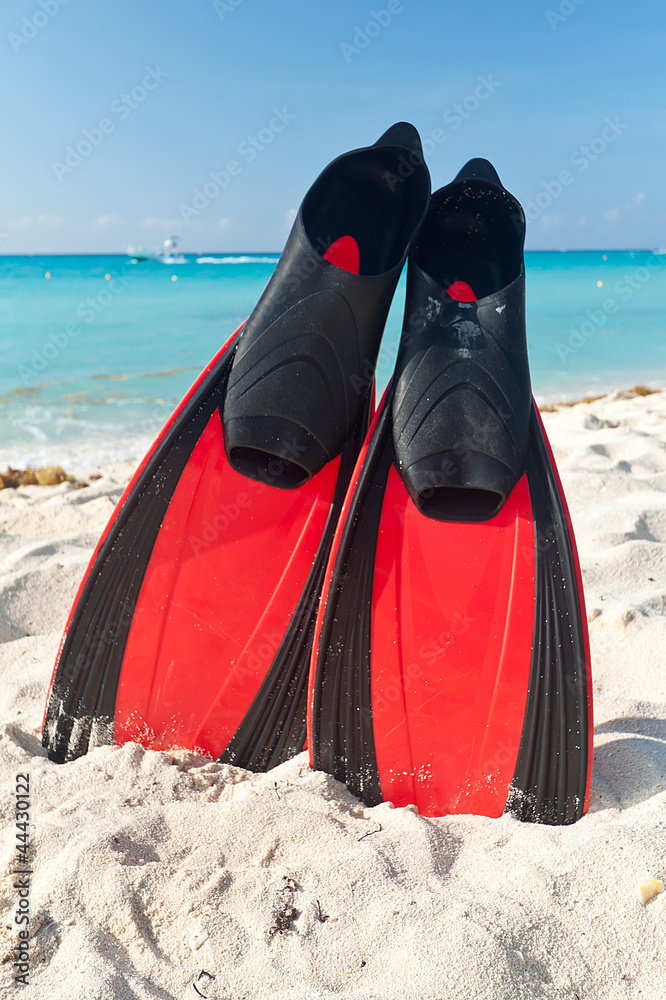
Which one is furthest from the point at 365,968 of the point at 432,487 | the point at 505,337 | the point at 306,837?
the point at 505,337

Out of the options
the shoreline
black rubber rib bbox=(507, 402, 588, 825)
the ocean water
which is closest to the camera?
black rubber rib bbox=(507, 402, 588, 825)

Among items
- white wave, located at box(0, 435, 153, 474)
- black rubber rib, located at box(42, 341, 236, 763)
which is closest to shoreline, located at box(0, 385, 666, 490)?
white wave, located at box(0, 435, 153, 474)

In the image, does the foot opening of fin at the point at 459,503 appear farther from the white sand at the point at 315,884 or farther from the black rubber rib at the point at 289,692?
the white sand at the point at 315,884

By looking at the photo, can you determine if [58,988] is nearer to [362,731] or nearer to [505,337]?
[362,731]

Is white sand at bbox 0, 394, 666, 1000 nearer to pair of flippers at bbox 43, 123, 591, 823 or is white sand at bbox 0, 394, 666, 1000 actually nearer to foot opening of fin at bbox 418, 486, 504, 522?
pair of flippers at bbox 43, 123, 591, 823

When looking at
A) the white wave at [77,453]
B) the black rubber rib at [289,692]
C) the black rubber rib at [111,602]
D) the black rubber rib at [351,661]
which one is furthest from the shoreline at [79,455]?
the black rubber rib at [351,661]

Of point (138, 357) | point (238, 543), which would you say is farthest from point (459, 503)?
point (138, 357)

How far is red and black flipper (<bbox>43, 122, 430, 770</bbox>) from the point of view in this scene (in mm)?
1647

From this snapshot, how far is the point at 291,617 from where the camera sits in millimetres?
1731

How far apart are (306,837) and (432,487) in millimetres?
815

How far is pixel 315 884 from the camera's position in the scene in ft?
3.96

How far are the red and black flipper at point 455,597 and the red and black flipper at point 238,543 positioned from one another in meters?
0.14

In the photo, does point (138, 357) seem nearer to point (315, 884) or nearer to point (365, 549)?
A: point (365, 549)

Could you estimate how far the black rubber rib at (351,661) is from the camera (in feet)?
5.20
